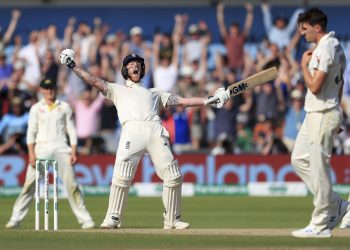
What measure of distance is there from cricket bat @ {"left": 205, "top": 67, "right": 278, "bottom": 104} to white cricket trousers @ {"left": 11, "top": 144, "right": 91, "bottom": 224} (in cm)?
251

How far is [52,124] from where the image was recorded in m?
12.4

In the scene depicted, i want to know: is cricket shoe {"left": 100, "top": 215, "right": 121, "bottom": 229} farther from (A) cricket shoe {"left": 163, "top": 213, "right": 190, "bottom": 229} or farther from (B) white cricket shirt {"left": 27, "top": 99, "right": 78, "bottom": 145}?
(B) white cricket shirt {"left": 27, "top": 99, "right": 78, "bottom": 145}

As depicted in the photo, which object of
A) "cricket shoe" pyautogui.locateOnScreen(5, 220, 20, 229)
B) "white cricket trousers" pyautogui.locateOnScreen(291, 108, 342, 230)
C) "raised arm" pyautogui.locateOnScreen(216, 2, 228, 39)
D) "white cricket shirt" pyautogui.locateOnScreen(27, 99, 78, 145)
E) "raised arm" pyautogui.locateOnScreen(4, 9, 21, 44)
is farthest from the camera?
"raised arm" pyautogui.locateOnScreen(4, 9, 21, 44)

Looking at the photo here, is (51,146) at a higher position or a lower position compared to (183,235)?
higher

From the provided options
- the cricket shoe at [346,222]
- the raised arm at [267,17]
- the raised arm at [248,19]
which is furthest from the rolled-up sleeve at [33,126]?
the raised arm at [267,17]

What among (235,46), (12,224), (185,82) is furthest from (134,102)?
(235,46)

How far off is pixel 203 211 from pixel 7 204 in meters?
3.07

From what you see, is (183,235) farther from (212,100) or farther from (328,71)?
(328,71)

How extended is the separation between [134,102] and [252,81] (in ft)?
3.64

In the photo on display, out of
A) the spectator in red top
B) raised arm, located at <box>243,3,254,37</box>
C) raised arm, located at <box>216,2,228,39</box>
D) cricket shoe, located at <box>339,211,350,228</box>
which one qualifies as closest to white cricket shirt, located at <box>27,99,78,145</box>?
cricket shoe, located at <box>339,211,350,228</box>

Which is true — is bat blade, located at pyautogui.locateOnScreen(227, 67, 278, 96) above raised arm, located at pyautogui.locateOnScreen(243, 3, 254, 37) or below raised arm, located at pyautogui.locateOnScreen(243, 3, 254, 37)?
below

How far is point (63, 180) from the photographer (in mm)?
12258

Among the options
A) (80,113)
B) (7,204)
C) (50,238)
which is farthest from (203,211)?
(50,238)

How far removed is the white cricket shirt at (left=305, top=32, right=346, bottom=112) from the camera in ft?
28.3
